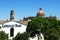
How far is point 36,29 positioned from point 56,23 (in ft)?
21.8

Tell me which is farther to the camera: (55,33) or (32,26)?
(32,26)

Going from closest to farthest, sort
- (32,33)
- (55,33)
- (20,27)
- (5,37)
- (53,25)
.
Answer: (5,37), (55,33), (32,33), (53,25), (20,27)

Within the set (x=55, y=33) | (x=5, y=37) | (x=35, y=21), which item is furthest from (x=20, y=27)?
(x=5, y=37)

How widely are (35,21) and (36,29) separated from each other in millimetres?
4408

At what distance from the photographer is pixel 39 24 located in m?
55.4

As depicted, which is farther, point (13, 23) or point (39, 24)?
point (13, 23)

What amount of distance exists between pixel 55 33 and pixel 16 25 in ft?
Answer: 74.3

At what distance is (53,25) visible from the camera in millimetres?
58281

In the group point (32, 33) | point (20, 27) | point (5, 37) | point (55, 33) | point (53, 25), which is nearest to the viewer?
point (5, 37)

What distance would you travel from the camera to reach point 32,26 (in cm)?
5553

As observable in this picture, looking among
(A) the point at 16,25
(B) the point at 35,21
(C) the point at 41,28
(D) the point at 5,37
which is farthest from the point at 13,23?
(D) the point at 5,37

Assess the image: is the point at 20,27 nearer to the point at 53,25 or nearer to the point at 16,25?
the point at 16,25

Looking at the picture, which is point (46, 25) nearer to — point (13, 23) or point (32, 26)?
point (32, 26)

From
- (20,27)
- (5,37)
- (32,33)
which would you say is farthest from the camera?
(20,27)
